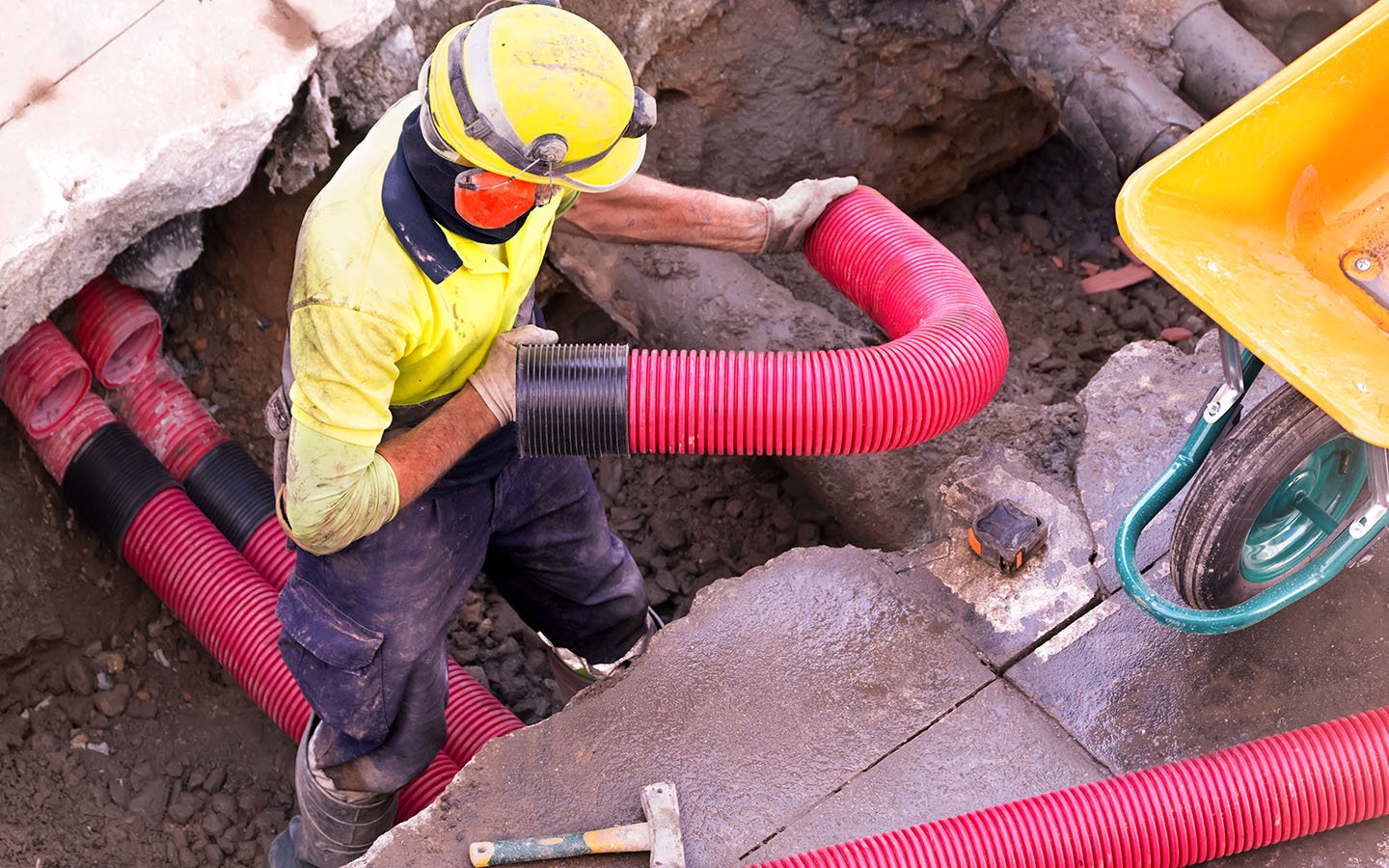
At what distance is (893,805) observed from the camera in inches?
119

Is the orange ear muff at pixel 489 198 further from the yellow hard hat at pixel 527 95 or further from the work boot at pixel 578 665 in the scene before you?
the work boot at pixel 578 665

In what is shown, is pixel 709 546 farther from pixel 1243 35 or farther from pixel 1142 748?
pixel 1243 35

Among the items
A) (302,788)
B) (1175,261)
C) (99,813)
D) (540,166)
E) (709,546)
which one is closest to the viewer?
(540,166)

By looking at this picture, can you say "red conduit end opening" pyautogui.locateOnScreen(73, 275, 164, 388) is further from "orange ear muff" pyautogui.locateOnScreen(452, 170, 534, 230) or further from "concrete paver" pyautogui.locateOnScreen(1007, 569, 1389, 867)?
"concrete paver" pyautogui.locateOnScreen(1007, 569, 1389, 867)

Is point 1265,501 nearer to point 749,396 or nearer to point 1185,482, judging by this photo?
point 1185,482

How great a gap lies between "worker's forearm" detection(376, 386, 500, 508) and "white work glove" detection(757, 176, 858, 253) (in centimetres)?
106

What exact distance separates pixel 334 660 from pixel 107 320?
1.62m

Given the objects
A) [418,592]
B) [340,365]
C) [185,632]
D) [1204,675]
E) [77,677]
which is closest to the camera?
[340,365]

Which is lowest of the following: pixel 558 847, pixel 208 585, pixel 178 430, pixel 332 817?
pixel 332 817

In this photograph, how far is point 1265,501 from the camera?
9.55ft

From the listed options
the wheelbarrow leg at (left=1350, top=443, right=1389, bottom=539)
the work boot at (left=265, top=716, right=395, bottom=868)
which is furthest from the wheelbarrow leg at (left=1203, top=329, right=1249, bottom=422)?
the work boot at (left=265, top=716, right=395, bottom=868)

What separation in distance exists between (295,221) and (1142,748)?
3.18 metres

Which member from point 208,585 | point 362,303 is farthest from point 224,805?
point 362,303

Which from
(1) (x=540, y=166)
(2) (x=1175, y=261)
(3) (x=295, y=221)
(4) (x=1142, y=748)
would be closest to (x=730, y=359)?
(1) (x=540, y=166)
